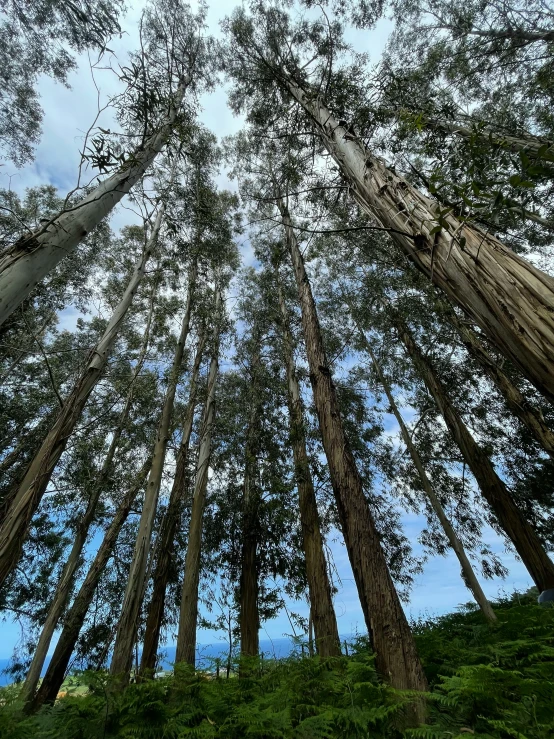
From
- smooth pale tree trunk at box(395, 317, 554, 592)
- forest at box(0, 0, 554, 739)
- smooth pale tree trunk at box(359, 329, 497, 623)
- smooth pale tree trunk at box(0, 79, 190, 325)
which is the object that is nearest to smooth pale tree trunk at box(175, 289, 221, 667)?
forest at box(0, 0, 554, 739)

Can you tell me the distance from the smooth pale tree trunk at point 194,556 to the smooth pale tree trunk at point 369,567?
2869mm

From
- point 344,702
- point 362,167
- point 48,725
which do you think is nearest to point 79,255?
point 362,167

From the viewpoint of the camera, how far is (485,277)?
1294mm

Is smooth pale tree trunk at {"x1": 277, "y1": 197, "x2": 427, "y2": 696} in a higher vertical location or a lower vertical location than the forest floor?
higher

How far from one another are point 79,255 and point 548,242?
1192 cm

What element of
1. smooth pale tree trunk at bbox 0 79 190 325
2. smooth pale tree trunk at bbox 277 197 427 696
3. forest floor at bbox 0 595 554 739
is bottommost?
forest floor at bbox 0 595 554 739

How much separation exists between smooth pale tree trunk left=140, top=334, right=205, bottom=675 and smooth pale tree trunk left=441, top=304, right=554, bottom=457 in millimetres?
5165

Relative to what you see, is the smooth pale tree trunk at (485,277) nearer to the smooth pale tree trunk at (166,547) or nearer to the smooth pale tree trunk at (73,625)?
the smooth pale tree trunk at (166,547)

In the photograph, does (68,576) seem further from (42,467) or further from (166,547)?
(42,467)

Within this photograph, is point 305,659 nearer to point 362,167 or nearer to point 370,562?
point 370,562

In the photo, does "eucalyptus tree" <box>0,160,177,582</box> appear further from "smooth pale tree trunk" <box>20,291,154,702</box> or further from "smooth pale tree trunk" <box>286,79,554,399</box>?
"smooth pale tree trunk" <box>286,79,554,399</box>

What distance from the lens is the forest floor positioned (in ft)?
5.11

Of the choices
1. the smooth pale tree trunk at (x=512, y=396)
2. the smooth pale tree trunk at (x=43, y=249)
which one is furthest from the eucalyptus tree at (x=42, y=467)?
the smooth pale tree trunk at (x=512, y=396)

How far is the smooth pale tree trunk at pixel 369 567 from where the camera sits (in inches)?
86.9
